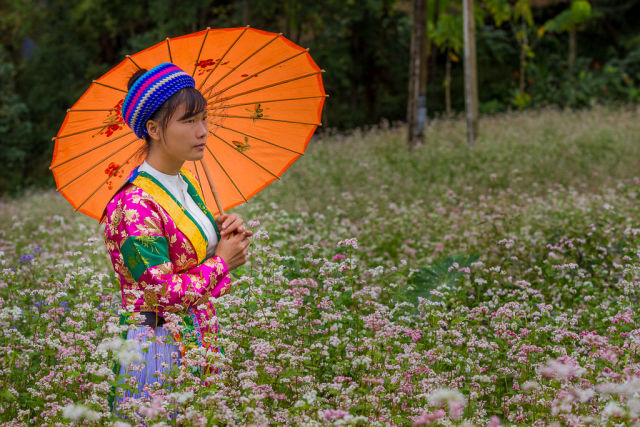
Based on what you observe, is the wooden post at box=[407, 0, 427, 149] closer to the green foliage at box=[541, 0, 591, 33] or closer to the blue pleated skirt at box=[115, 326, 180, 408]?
the green foliage at box=[541, 0, 591, 33]

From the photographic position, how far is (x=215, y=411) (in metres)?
2.42

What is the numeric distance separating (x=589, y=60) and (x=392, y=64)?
284 inches

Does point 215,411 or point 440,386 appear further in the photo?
point 440,386

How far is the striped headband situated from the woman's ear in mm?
22

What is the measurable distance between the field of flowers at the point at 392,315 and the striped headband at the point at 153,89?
90 cm

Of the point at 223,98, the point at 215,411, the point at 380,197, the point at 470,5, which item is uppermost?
the point at 470,5

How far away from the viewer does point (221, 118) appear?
3668 millimetres

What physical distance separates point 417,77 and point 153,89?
33.3 feet

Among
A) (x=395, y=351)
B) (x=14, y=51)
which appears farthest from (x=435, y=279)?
(x=14, y=51)

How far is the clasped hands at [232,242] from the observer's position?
298 centimetres

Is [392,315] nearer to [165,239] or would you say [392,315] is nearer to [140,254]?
[165,239]

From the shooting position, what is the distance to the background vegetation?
21203 millimetres

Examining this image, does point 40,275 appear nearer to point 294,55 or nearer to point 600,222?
point 294,55

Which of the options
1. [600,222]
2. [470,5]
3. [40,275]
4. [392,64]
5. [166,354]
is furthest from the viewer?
[392,64]
